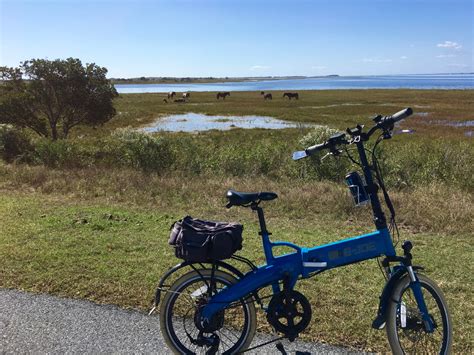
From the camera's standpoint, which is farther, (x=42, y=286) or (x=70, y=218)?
(x=70, y=218)

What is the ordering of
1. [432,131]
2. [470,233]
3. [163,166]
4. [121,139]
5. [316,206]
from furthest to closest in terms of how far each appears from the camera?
[432,131]
[121,139]
[163,166]
[316,206]
[470,233]

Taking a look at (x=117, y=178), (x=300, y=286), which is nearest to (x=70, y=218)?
(x=117, y=178)

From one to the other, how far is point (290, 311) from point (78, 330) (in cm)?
192

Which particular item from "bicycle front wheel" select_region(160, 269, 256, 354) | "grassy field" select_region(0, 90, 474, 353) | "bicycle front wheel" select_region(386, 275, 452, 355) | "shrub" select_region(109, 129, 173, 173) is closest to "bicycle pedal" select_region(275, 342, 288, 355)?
"bicycle front wheel" select_region(160, 269, 256, 354)

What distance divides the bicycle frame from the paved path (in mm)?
582

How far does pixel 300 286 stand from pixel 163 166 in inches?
378

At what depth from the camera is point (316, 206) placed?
846cm

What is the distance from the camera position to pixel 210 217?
7898 millimetres

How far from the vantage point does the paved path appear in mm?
3387

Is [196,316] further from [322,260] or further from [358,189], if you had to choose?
[358,189]

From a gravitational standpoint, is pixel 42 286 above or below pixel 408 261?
below

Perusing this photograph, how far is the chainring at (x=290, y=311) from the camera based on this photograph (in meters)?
3.18

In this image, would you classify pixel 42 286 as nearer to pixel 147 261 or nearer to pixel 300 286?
pixel 147 261

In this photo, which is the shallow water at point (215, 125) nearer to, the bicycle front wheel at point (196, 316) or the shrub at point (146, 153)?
the shrub at point (146, 153)
